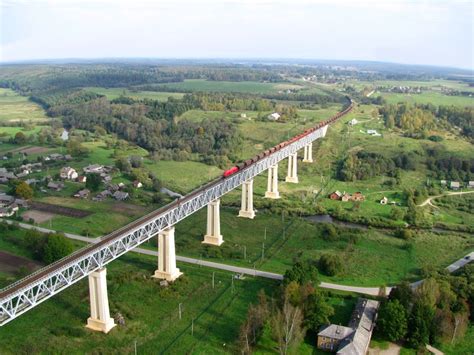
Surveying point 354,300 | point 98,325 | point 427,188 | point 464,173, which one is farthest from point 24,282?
point 464,173

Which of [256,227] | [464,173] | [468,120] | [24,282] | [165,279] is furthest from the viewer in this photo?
[468,120]

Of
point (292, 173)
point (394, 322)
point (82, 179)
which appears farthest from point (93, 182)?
point (394, 322)

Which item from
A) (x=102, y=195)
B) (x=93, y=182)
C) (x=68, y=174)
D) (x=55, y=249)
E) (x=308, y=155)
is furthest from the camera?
(x=308, y=155)

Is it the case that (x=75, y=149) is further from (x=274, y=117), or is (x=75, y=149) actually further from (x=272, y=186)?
(x=274, y=117)

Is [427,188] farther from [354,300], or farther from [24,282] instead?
[24,282]

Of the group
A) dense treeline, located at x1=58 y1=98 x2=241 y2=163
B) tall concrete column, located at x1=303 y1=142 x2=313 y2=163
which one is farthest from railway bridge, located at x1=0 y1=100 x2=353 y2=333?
dense treeline, located at x1=58 y1=98 x2=241 y2=163

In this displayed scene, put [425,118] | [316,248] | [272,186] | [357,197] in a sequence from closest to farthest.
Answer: [316,248] < [357,197] < [272,186] < [425,118]
